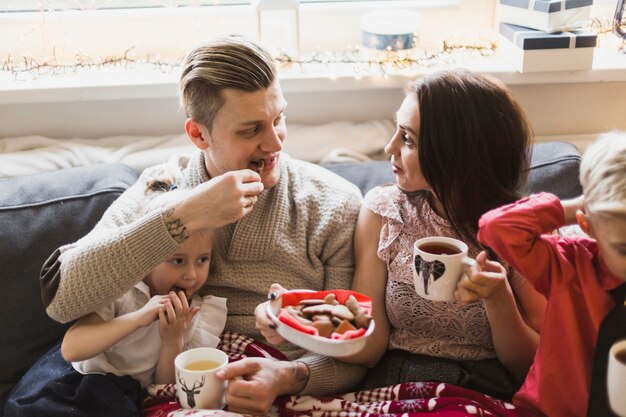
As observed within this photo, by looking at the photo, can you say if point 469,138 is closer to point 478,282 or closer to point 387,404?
point 478,282

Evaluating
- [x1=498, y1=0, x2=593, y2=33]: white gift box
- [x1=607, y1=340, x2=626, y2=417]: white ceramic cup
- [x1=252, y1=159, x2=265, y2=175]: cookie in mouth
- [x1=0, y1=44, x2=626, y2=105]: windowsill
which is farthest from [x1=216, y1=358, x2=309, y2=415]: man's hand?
[x1=498, y1=0, x2=593, y2=33]: white gift box

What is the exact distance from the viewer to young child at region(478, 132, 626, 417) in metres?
1.35

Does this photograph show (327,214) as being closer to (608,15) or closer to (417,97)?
(417,97)

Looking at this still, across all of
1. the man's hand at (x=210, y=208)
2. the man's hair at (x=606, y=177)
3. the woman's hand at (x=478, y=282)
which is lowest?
the woman's hand at (x=478, y=282)

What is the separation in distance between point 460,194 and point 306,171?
43cm

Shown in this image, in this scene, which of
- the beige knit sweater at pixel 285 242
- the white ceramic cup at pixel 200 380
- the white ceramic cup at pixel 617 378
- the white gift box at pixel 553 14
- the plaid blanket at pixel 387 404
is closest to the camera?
the white ceramic cup at pixel 617 378

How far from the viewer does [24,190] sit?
1.93m

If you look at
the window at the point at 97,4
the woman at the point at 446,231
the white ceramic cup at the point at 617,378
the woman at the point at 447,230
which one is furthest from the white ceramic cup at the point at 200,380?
the window at the point at 97,4

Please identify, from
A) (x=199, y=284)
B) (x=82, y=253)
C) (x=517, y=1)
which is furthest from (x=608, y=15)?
(x=82, y=253)

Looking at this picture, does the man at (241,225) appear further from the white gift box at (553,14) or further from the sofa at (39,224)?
the white gift box at (553,14)

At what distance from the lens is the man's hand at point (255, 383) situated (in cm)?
153

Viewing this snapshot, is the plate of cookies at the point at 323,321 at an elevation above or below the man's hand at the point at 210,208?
below

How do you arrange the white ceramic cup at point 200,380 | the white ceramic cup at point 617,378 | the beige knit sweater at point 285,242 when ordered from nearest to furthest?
the white ceramic cup at point 617,378
the white ceramic cup at point 200,380
the beige knit sweater at point 285,242

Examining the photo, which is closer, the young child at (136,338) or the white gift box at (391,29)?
the young child at (136,338)
